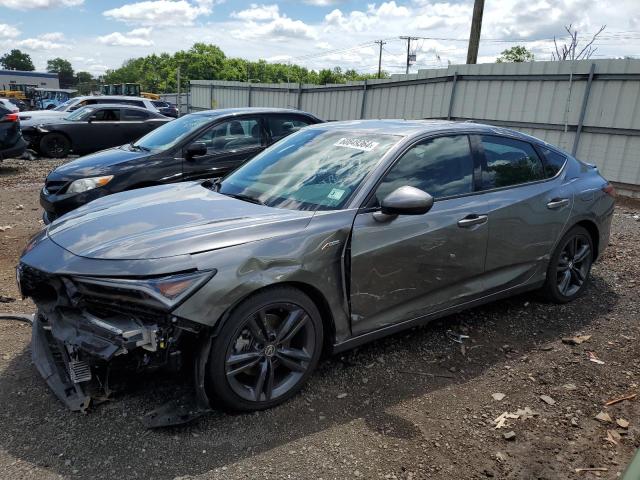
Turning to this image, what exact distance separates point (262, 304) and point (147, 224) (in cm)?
84

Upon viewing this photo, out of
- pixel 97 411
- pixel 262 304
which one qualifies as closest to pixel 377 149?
pixel 262 304

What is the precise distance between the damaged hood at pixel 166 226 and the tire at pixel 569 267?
8.13 ft

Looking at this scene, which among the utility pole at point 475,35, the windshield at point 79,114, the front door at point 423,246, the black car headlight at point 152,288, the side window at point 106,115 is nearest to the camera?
the black car headlight at point 152,288

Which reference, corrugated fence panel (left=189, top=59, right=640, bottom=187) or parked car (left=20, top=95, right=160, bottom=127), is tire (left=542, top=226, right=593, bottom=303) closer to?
corrugated fence panel (left=189, top=59, right=640, bottom=187)

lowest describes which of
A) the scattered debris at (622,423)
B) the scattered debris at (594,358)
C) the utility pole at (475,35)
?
the scattered debris at (622,423)

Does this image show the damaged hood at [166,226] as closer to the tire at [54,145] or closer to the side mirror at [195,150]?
the side mirror at [195,150]

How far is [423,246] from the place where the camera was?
11.2ft

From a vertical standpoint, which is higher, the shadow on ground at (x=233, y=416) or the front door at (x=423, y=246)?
the front door at (x=423, y=246)

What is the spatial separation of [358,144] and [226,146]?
3.51m

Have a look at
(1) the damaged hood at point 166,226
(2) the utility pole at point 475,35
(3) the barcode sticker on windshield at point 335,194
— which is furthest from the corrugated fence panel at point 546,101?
(1) the damaged hood at point 166,226

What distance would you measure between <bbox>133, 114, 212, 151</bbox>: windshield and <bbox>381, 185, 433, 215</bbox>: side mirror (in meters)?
4.19

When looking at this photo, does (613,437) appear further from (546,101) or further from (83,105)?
(83,105)

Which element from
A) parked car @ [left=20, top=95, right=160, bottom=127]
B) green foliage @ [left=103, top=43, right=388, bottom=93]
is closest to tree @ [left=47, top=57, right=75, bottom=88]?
green foliage @ [left=103, top=43, right=388, bottom=93]

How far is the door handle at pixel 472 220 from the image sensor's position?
3.61 meters
